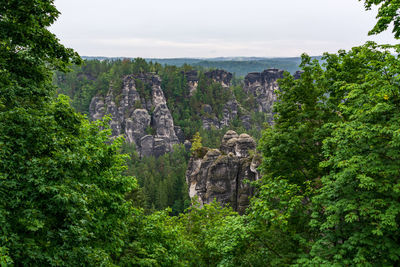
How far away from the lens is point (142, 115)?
367 feet

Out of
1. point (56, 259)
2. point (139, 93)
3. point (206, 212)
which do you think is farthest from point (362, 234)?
point (139, 93)

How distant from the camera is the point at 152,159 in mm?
93750

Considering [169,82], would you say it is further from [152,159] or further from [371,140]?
[371,140]

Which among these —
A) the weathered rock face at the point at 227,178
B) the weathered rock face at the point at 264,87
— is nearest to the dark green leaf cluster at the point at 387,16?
the weathered rock face at the point at 227,178

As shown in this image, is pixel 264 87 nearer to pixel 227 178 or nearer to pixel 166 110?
pixel 166 110

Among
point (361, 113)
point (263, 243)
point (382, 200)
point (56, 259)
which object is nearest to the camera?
point (56, 259)

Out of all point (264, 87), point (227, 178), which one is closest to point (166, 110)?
point (264, 87)

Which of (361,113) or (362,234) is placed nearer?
(362,234)

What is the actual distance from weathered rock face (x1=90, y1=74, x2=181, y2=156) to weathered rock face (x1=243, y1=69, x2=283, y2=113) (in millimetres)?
63714

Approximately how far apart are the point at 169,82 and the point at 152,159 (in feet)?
183

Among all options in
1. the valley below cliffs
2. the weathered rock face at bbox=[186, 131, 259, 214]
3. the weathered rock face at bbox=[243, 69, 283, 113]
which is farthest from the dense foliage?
the weathered rock face at bbox=[243, 69, 283, 113]

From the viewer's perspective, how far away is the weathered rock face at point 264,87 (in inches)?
6211

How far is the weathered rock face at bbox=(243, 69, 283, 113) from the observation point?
157750 mm

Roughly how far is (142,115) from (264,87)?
83.5 metres
